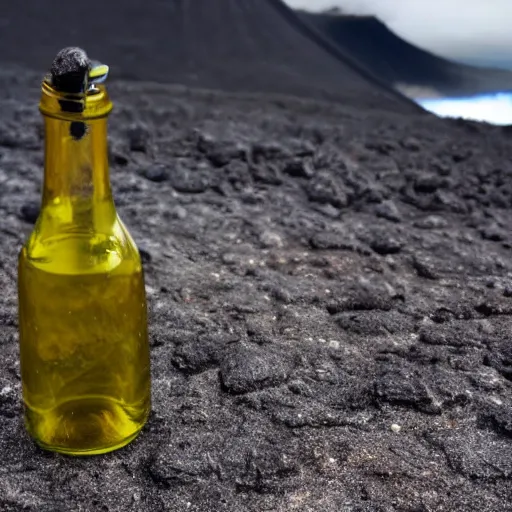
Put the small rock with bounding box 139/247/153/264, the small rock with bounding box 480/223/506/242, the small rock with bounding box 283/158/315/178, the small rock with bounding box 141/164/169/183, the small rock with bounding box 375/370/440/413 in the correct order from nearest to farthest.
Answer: the small rock with bounding box 375/370/440/413, the small rock with bounding box 139/247/153/264, the small rock with bounding box 480/223/506/242, the small rock with bounding box 141/164/169/183, the small rock with bounding box 283/158/315/178

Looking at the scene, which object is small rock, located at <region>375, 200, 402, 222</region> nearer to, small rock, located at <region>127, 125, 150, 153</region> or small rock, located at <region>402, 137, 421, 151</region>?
small rock, located at <region>402, 137, 421, 151</region>

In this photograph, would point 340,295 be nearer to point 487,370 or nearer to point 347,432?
point 487,370

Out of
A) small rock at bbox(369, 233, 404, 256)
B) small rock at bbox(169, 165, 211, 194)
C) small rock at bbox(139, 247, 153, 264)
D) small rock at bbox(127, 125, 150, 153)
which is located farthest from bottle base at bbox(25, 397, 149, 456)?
small rock at bbox(127, 125, 150, 153)

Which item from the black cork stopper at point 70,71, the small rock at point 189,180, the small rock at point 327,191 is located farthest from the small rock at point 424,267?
the black cork stopper at point 70,71

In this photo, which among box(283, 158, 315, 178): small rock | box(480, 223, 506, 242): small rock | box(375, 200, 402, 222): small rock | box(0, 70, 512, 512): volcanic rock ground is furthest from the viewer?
box(283, 158, 315, 178): small rock

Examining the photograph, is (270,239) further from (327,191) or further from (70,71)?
(70,71)

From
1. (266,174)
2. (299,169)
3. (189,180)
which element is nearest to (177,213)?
(189,180)

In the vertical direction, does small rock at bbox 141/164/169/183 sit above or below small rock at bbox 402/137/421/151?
below
